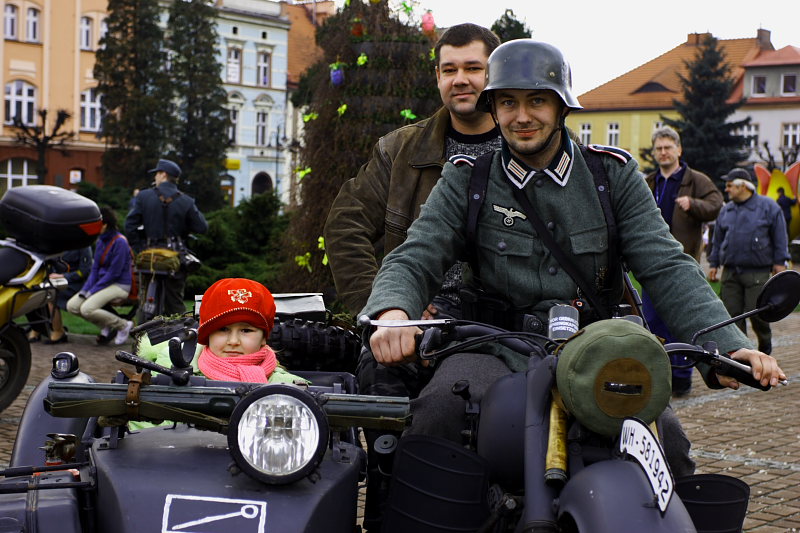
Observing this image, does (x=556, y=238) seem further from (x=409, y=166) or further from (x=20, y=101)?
(x=20, y=101)

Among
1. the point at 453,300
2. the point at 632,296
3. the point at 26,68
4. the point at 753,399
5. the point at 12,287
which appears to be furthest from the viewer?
the point at 26,68

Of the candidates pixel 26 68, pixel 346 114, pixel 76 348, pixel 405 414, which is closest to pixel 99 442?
pixel 405 414

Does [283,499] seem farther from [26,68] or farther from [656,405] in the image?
[26,68]

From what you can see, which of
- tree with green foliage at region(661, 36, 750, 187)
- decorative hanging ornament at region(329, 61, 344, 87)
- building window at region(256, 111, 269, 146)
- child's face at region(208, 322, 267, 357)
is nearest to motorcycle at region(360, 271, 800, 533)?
child's face at region(208, 322, 267, 357)

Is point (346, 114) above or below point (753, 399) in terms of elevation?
above

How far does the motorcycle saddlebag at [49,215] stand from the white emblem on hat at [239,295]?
14.7 feet

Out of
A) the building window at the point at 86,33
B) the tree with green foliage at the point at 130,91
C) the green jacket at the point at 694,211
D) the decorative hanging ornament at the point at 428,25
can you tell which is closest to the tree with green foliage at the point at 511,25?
the tree with green foliage at the point at 130,91

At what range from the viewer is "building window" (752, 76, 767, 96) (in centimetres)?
7638

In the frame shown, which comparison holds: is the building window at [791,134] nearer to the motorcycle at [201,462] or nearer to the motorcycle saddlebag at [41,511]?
the motorcycle at [201,462]

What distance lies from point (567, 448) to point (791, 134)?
7786 cm

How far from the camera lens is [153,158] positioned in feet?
162

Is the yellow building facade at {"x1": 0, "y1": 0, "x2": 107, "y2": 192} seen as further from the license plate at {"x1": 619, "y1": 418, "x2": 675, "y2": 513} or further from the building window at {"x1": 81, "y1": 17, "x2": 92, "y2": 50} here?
the license plate at {"x1": 619, "y1": 418, "x2": 675, "y2": 513}

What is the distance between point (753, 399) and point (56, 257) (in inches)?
227

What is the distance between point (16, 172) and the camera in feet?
186
